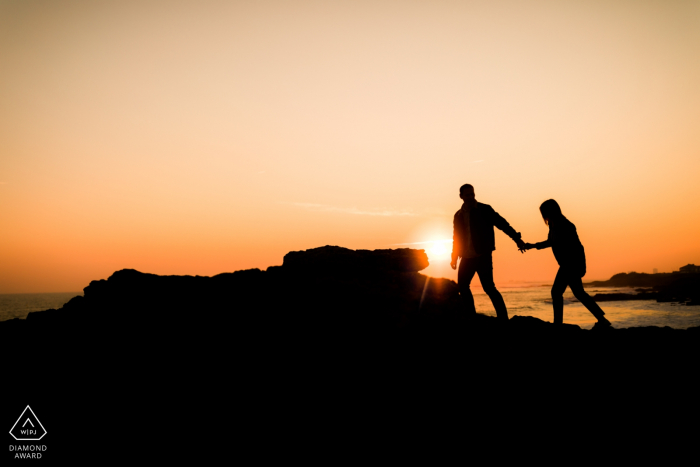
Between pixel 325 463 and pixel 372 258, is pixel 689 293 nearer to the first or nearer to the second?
pixel 372 258

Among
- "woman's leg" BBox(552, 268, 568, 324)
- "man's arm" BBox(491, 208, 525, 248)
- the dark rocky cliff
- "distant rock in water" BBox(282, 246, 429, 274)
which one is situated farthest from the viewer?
"distant rock in water" BBox(282, 246, 429, 274)

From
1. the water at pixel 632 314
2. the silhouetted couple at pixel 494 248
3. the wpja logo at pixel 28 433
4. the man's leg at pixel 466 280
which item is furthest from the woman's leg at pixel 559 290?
the water at pixel 632 314

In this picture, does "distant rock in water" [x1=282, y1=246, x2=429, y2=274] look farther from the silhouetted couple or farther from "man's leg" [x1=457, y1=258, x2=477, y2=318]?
"man's leg" [x1=457, y1=258, x2=477, y2=318]

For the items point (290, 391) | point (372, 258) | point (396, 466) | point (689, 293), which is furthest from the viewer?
point (689, 293)

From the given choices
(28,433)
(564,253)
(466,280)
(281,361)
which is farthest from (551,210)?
(28,433)

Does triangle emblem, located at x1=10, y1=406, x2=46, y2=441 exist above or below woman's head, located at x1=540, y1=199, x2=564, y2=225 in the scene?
below

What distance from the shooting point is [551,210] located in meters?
8.23

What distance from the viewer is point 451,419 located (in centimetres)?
521

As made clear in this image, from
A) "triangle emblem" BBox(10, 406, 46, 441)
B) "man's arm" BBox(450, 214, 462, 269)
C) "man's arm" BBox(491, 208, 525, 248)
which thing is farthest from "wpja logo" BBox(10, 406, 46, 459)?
"man's arm" BBox(491, 208, 525, 248)

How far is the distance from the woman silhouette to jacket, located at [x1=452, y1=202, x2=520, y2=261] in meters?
0.72

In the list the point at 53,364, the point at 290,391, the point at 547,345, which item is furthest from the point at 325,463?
the point at 53,364

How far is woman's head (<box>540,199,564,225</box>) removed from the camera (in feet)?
26.9

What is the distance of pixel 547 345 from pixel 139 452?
6417 millimetres

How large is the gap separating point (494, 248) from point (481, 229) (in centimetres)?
50
